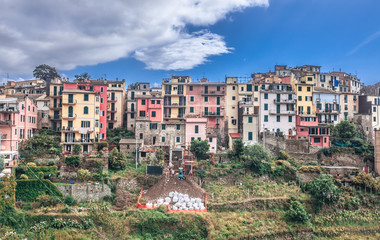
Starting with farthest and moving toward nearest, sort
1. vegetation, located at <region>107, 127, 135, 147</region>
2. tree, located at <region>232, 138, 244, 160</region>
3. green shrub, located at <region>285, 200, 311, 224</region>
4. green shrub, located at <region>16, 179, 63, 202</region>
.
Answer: vegetation, located at <region>107, 127, 135, 147</region>
tree, located at <region>232, 138, 244, 160</region>
green shrub, located at <region>285, 200, 311, 224</region>
green shrub, located at <region>16, 179, 63, 202</region>

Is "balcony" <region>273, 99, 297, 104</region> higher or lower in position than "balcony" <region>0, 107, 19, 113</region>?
higher

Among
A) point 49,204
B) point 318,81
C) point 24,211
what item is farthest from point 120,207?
point 318,81

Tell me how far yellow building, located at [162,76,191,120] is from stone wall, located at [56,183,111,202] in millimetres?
19546

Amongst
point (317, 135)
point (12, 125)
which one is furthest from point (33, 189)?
point (317, 135)

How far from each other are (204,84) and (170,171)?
19.6 metres

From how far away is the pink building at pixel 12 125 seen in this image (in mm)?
37781

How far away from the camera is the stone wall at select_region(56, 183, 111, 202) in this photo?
33.4 meters

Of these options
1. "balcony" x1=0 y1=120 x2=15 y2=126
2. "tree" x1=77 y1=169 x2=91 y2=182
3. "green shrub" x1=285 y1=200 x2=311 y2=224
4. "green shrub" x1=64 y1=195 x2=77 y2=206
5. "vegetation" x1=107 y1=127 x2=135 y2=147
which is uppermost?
"balcony" x1=0 y1=120 x2=15 y2=126

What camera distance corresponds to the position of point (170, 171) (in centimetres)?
3878

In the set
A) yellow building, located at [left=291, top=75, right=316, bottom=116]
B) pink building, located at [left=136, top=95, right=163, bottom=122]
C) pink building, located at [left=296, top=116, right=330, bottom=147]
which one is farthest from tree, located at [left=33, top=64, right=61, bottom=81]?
pink building, located at [left=296, top=116, right=330, bottom=147]

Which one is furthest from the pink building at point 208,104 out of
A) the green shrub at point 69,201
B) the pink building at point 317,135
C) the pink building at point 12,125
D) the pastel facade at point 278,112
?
the pink building at point 12,125

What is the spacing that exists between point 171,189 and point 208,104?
68.1ft

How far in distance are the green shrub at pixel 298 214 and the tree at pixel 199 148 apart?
1451cm

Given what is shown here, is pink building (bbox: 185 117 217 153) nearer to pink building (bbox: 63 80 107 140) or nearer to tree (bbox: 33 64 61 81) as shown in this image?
pink building (bbox: 63 80 107 140)
